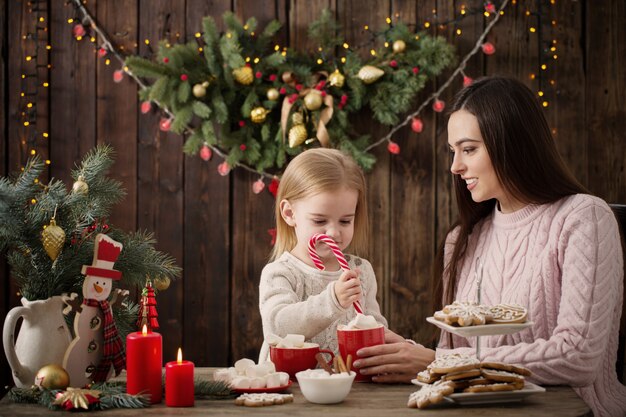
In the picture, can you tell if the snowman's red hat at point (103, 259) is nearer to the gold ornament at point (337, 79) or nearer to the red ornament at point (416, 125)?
the gold ornament at point (337, 79)

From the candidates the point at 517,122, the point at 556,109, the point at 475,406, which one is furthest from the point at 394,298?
the point at 475,406

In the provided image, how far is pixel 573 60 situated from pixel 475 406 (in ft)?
8.13

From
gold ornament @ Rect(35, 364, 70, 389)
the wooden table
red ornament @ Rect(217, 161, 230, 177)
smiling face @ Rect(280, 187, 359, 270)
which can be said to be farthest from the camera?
red ornament @ Rect(217, 161, 230, 177)

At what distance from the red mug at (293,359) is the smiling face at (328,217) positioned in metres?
0.42

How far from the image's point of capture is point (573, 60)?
3.49m

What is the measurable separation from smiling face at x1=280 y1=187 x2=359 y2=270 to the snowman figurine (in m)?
0.61

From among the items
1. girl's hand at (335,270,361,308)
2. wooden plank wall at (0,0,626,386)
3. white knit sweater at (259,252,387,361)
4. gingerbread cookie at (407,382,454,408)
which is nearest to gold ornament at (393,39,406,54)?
wooden plank wall at (0,0,626,386)

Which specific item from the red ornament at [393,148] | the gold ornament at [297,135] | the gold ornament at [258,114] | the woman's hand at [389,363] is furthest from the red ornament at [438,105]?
the woman's hand at [389,363]

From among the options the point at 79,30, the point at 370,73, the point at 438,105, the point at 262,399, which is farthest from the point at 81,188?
the point at 438,105

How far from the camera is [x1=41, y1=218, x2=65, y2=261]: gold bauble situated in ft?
5.42

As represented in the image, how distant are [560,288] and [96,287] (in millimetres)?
1183

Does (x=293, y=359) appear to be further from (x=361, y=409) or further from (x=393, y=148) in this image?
(x=393, y=148)

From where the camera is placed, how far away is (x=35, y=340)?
5.22 ft

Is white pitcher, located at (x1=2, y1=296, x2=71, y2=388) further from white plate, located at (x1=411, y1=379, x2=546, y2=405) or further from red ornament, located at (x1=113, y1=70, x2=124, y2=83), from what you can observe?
red ornament, located at (x1=113, y1=70, x2=124, y2=83)
